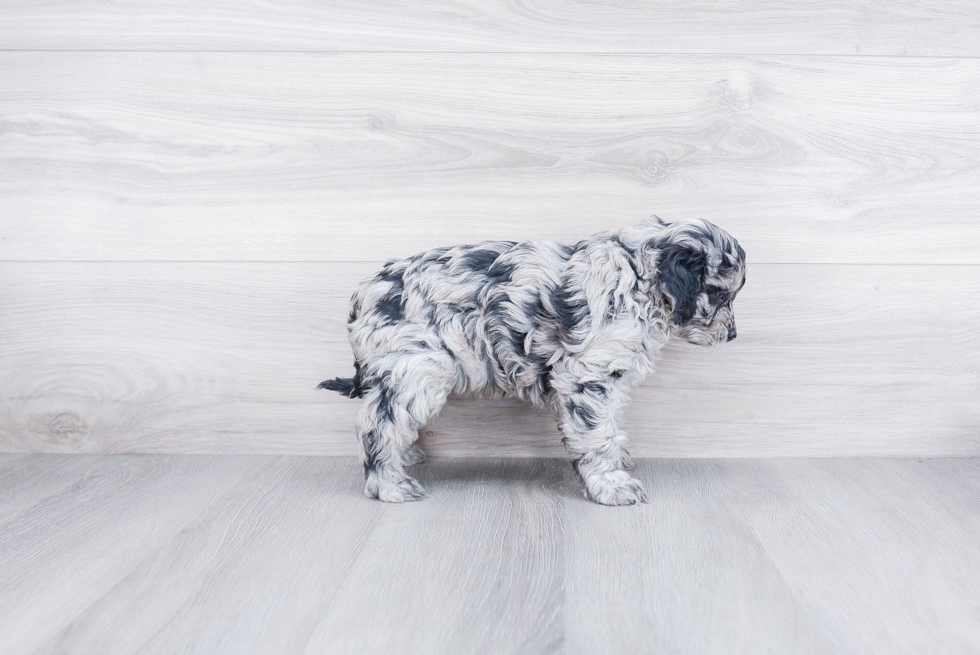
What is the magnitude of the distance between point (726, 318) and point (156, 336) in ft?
4.22

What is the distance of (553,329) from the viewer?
1.46m

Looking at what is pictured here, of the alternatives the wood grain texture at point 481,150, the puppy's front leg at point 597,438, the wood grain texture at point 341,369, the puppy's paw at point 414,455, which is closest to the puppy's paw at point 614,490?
the puppy's front leg at point 597,438

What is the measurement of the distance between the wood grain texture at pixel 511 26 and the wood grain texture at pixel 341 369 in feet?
1.65

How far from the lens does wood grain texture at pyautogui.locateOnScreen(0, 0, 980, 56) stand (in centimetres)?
170

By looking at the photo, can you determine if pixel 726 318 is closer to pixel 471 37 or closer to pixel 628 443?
pixel 628 443

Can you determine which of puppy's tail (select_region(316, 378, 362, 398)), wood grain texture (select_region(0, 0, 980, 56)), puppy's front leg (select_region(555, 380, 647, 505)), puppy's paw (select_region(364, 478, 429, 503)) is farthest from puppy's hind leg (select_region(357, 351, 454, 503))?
wood grain texture (select_region(0, 0, 980, 56))

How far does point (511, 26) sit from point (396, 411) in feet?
2.97

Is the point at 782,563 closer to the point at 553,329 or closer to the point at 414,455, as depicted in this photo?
the point at 553,329

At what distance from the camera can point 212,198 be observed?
1759mm

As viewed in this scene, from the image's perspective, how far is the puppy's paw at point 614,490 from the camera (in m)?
1.46

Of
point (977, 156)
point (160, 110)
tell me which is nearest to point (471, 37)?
point (160, 110)

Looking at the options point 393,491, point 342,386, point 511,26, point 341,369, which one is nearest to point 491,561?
point 393,491

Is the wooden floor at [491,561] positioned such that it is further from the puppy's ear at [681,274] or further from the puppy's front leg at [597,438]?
the puppy's ear at [681,274]

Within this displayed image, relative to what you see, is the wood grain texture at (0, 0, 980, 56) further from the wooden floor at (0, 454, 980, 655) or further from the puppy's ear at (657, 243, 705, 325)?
the wooden floor at (0, 454, 980, 655)
